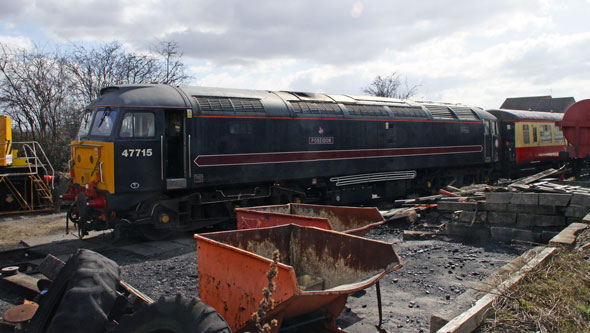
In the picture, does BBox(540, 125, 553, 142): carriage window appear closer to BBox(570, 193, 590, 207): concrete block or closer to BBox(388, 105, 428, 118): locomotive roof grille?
BBox(388, 105, 428, 118): locomotive roof grille

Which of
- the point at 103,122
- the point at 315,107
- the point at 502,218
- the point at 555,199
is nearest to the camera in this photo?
the point at 555,199

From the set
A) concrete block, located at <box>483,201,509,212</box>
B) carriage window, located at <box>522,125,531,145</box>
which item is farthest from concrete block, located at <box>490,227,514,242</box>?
carriage window, located at <box>522,125,531,145</box>

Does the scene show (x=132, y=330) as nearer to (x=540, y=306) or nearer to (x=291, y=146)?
(x=540, y=306)

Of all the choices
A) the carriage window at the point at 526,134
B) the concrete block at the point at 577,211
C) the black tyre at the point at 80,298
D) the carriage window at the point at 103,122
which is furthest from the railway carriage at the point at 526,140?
the black tyre at the point at 80,298

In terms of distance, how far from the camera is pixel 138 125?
8945mm

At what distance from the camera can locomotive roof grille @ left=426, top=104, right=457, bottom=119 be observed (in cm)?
1517

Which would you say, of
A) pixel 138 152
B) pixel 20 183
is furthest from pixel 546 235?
pixel 20 183

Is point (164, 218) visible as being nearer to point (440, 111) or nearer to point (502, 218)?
point (502, 218)

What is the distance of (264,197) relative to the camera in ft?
36.4

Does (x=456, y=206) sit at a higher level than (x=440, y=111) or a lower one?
lower

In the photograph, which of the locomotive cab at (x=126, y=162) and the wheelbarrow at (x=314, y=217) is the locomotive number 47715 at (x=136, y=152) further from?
the wheelbarrow at (x=314, y=217)

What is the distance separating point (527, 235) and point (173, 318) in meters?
7.06

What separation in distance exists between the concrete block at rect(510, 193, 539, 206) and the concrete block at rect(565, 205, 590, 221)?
0.53m

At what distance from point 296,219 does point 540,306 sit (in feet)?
10.7
